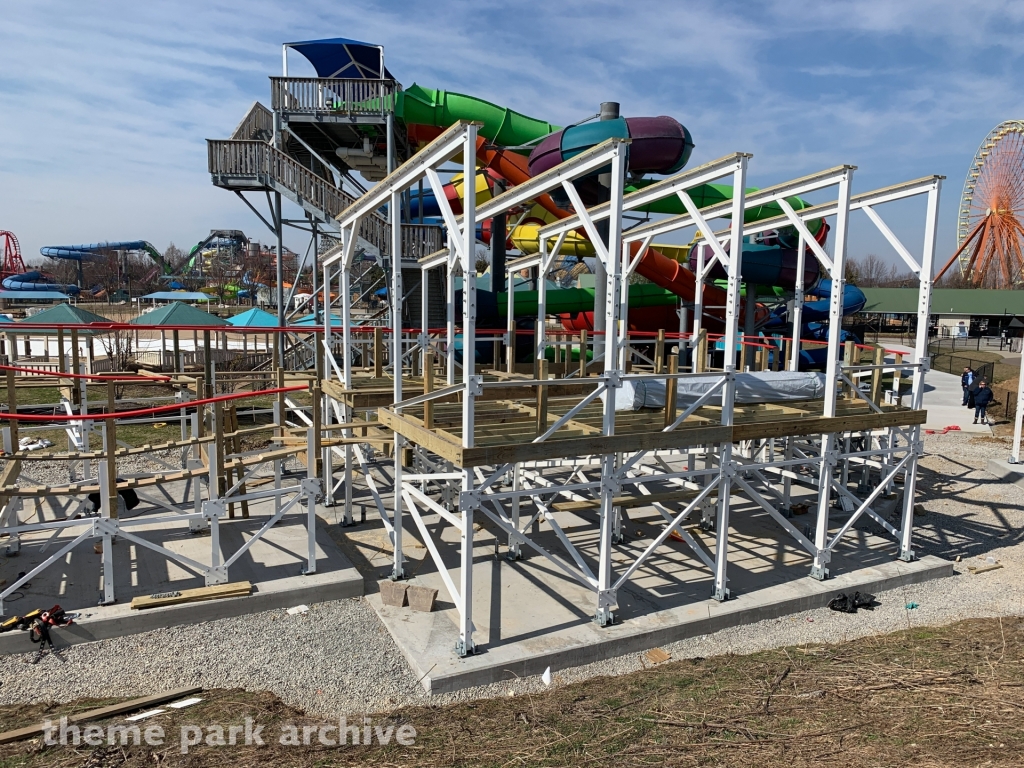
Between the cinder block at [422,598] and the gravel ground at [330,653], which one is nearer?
the gravel ground at [330,653]

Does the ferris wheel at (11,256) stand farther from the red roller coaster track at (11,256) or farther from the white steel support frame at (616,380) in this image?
the white steel support frame at (616,380)

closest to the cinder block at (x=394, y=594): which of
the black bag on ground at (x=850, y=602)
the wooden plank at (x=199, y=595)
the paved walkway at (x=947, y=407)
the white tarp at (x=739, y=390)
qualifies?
the wooden plank at (x=199, y=595)

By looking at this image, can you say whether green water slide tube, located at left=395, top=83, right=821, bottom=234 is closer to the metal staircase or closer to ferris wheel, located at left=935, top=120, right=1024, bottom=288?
the metal staircase

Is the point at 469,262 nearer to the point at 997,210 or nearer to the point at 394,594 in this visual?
the point at 394,594

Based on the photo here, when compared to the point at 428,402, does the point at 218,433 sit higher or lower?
lower

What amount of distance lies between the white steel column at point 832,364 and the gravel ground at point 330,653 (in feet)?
3.10

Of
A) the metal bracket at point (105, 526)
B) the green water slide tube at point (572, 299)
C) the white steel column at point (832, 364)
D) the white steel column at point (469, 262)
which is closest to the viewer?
the white steel column at point (469, 262)

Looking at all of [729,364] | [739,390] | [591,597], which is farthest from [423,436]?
[739,390]

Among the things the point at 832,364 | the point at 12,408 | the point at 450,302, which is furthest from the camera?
the point at 450,302

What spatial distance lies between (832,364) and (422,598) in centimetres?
604

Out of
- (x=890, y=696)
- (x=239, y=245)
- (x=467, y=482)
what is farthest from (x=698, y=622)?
(x=239, y=245)

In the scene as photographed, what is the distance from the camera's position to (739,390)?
9.66 metres

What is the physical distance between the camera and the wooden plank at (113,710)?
541cm

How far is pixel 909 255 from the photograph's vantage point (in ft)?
30.8
